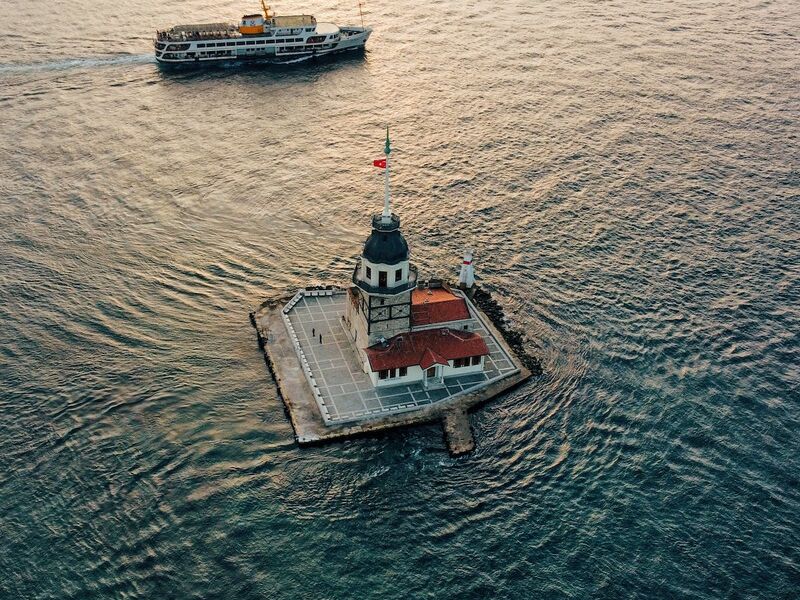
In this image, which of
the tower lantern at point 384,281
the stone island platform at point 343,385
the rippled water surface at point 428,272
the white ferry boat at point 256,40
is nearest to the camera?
the rippled water surface at point 428,272

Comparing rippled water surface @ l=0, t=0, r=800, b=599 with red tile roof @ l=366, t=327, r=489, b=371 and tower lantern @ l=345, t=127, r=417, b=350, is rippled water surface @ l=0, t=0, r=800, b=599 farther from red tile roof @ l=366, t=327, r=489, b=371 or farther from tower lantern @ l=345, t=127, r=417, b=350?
tower lantern @ l=345, t=127, r=417, b=350

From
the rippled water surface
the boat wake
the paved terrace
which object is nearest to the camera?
the rippled water surface

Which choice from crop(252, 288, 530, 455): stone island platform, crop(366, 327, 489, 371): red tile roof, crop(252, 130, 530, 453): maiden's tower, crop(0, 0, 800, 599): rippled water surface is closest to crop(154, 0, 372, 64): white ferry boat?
crop(0, 0, 800, 599): rippled water surface

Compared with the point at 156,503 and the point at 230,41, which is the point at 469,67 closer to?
the point at 230,41

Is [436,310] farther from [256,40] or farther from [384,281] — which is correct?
[256,40]

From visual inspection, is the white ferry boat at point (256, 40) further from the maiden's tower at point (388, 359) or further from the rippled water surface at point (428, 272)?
the maiden's tower at point (388, 359)

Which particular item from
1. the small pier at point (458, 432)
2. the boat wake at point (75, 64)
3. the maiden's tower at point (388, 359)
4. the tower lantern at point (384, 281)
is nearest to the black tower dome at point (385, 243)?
the tower lantern at point (384, 281)
